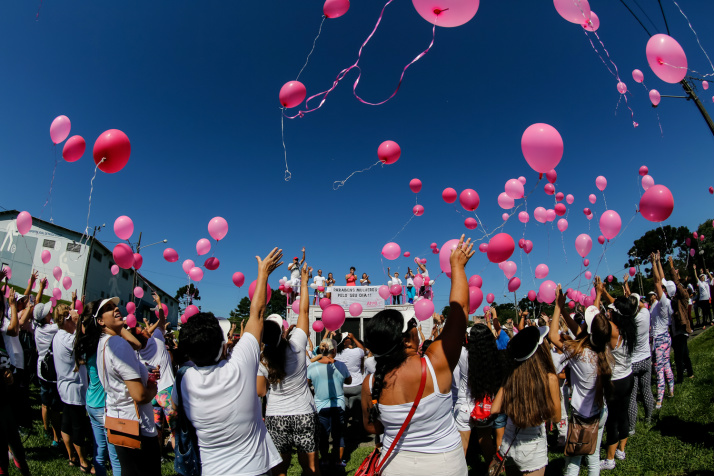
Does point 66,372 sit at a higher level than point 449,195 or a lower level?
lower

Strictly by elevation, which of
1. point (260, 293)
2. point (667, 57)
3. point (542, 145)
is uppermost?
point (667, 57)

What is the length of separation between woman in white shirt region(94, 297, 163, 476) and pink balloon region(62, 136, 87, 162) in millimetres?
1855

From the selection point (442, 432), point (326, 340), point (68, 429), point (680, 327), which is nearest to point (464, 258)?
point (442, 432)

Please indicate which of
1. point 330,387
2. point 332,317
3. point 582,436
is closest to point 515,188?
point 332,317

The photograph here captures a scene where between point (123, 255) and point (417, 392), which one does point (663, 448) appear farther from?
point (123, 255)

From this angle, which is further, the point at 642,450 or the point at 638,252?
the point at 638,252

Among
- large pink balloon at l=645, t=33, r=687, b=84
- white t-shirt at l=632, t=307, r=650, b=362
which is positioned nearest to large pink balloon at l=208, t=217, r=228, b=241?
large pink balloon at l=645, t=33, r=687, b=84

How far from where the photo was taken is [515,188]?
5.59m

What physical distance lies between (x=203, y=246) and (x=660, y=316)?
23.7 feet

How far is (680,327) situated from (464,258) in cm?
689

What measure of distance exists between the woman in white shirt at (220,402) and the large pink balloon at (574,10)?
3.84 metres

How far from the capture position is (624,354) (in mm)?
3898

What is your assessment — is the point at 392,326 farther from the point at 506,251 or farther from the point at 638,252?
the point at 638,252

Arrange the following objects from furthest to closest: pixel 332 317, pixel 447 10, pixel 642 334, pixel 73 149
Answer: pixel 642 334 < pixel 332 317 < pixel 73 149 < pixel 447 10
